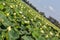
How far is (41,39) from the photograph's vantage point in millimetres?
5492

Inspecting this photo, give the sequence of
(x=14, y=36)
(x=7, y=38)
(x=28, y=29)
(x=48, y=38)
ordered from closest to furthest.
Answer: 1. (x=7, y=38)
2. (x=14, y=36)
3. (x=28, y=29)
4. (x=48, y=38)

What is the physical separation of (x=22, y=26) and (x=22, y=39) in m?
0.90

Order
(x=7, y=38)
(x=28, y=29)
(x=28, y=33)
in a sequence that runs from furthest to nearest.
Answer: (x=28, y=29) < (x=28, y=33) < (x=7, y=38)

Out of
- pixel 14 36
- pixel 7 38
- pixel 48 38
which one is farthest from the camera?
pixel 48 38

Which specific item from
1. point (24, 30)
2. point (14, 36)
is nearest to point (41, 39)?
point (24, 30)

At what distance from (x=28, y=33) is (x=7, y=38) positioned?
39.5 inches

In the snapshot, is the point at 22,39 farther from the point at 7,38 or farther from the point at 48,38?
the point at 48,38

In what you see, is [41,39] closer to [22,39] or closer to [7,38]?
[22,39]

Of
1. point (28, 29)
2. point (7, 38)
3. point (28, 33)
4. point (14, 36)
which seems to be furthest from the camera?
point (28, 29)

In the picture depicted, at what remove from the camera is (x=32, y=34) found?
17.8 ft

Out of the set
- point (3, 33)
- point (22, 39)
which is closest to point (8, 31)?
point (3, 33)

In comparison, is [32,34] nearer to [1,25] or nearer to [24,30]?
[24,30]

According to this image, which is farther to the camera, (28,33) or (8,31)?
(28,33)

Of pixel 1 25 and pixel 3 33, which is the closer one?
pixel 3 33
